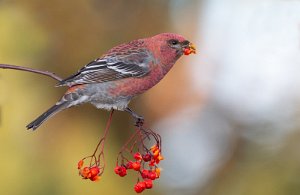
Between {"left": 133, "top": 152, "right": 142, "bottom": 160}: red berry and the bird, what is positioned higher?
the bird

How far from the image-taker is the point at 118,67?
146 inches

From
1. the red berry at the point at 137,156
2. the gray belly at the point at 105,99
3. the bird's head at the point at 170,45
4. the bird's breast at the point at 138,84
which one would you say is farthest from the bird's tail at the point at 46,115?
the bird's head at the point at 170,45

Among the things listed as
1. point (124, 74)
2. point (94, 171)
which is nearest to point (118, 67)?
point (124, 74)

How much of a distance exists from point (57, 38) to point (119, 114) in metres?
1.30

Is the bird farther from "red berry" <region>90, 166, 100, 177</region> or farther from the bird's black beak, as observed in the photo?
"red berry" <region>90, 166, 100, 177</region>

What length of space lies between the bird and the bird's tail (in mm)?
108

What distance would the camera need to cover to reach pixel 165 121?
331 inches

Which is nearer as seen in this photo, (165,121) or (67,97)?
(67,97)

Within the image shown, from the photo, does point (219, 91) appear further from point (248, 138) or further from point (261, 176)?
point (261, 176)

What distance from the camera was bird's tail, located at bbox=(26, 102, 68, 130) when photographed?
3.10 m

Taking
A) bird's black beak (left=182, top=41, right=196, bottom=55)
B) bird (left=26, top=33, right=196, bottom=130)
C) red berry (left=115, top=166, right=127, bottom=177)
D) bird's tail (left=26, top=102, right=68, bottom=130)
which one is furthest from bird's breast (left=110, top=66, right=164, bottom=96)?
red berry (left=115, top=166, right=127, bottom=177)

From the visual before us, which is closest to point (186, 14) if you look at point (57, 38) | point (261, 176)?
point (57, 38)

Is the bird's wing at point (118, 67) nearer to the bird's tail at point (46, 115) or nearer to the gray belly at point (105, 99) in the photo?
the gray belly at point (105, 99)

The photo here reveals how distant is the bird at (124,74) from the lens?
3557 millimetres
